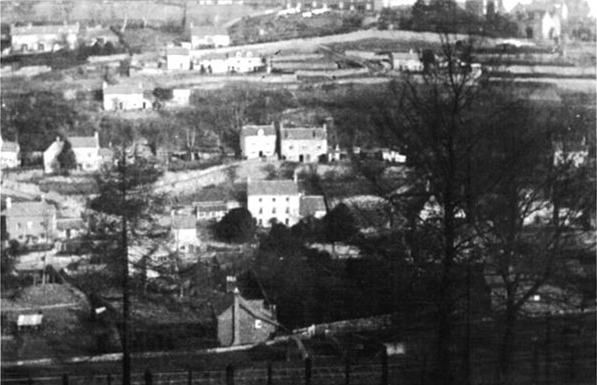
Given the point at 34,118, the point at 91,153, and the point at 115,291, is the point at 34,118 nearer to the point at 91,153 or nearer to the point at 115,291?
the point at 91,153

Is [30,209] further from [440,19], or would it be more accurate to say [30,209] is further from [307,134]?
[440,19]

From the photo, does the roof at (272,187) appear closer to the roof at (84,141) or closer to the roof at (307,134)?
the roof at (307,134)

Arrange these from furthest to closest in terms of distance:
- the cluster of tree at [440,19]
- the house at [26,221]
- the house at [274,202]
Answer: the cluster of tree at [440,19]
the house at [274,202]
the house at [26,221]

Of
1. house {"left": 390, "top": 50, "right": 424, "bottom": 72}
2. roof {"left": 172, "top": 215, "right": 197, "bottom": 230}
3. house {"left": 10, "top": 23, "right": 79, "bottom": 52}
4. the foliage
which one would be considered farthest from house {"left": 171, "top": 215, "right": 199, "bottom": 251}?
house {"left": 390, "top": 50, "right": 424, "bottom": 72}

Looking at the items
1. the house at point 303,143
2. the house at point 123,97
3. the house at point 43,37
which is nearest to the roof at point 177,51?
the house at point 123,97

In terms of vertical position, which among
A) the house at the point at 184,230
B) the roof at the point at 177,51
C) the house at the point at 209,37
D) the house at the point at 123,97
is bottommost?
the house at the point at 184,230

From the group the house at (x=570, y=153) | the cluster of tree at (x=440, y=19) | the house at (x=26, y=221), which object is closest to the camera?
the house at (x=26, y=221)

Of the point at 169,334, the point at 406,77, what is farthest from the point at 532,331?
the point at 169,334
